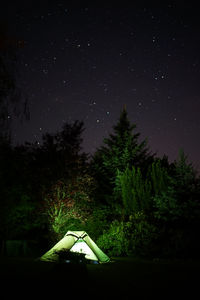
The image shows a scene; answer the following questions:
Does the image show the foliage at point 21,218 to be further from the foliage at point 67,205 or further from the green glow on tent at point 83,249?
the green glow on tent at point 83,249

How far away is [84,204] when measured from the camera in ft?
53.9

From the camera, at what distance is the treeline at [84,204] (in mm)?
13914

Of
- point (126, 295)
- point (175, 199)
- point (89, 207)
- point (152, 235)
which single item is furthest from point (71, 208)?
point (126, 295)

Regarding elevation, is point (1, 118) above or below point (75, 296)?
above

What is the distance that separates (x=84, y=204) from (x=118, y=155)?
9.54 metres

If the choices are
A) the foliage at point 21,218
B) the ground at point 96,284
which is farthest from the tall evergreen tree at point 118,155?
the ground at point 96,284

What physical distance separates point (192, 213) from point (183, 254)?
84.7 inches

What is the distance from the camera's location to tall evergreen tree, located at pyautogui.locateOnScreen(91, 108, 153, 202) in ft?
78.4

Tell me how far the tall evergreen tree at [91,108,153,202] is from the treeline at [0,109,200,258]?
17.7 feet

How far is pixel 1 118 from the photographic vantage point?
547 cm

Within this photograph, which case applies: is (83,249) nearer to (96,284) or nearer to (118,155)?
(96,284)

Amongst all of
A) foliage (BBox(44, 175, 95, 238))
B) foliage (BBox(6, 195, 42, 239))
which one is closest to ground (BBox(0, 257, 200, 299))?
foliage (BBox(44, 175, 95, 238))

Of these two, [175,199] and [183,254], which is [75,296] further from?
[175,199]

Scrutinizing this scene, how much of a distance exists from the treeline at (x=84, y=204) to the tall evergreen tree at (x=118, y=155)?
538cm
